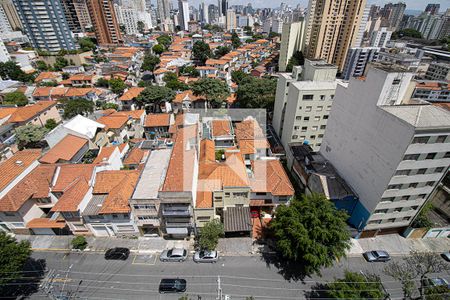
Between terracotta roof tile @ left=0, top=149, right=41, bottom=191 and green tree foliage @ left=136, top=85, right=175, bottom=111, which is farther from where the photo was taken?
green tree foliage @ left=136, top=85, right=175, bottom=111

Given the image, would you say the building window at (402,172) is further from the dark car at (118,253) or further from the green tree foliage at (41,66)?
the green tree foliage at (41,66)

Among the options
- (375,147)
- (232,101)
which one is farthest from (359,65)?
(375,147)

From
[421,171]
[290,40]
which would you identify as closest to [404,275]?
[421,171]

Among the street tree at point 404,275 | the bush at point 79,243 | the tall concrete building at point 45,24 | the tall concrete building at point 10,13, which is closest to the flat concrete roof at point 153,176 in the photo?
the bush at point 79,243

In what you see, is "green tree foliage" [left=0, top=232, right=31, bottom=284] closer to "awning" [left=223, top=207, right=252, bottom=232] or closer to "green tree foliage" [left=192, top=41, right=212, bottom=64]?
"awning" [left=223, top=207, right=252, bottom=232]

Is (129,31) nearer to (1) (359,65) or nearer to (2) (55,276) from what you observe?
(1) (359,65)

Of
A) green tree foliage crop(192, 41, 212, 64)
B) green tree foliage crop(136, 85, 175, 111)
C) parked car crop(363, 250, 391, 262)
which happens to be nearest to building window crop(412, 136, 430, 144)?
parked car crop(363, 250, 391, 262)
